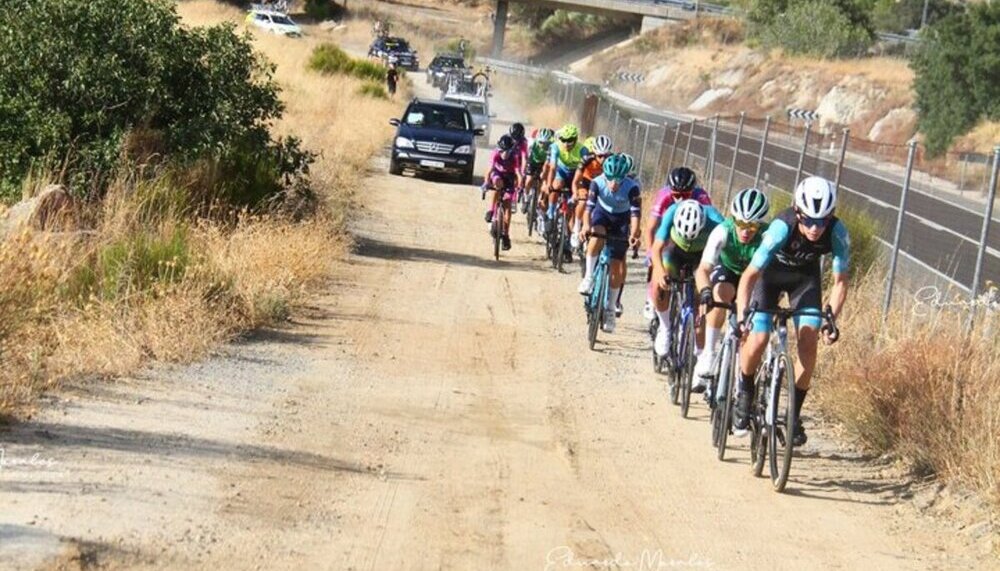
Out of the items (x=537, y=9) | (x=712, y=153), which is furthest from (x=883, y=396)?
(x=537, y=9)

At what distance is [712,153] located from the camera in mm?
23531

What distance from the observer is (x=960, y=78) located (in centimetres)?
5631

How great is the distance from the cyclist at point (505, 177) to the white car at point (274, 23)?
189 ft

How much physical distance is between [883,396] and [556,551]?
4102 mm

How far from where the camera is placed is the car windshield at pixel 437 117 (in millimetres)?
33438

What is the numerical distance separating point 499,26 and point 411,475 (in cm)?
10263

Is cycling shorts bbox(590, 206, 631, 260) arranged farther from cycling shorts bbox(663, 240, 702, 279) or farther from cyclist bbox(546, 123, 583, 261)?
cyclist bbox(546, 123, 583, 261)

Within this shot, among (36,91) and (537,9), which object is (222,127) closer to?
(36,91)

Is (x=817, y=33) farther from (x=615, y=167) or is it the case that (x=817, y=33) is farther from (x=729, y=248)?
(x=729, y=248)

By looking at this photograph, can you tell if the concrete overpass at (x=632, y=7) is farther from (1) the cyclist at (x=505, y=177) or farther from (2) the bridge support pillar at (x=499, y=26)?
(1) the cyclist at (x=505, y=177)

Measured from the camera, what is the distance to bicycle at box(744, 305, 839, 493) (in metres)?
9.94

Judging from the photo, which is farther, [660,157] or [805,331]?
[660,157]

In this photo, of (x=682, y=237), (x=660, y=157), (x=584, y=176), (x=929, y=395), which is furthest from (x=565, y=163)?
(x=929, y=395)

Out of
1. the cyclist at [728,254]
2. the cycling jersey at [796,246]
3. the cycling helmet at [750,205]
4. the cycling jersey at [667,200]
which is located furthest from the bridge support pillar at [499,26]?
the cycling jersey at [796,246]
